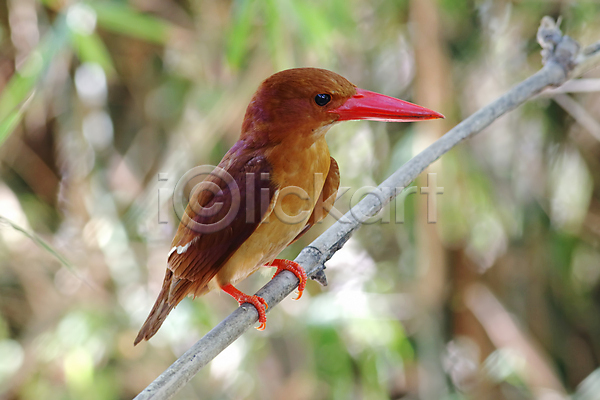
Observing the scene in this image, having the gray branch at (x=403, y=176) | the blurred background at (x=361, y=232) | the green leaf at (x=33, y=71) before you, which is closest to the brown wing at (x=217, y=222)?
the gray branch at (x=403, y=176)

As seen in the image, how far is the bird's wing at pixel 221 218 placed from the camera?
1.10m

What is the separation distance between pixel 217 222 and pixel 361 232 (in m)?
1.53

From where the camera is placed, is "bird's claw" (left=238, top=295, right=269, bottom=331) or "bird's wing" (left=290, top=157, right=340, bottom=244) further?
"bird's wing" (left=290, top=157, right=340, bottom=244)

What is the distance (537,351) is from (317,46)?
1.66m

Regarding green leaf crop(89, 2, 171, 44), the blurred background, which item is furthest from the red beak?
green leaf crop(89, 2, 171, 44)

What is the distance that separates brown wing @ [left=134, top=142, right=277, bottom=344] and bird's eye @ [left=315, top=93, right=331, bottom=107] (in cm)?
16

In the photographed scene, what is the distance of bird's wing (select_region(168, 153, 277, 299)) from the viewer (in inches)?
43.4

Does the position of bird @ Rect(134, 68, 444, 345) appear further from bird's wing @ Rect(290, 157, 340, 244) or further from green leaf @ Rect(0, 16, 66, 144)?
green leaf @ Rect(0, 16, 66, 144)

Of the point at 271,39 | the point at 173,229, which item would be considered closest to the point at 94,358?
the point at 173,229

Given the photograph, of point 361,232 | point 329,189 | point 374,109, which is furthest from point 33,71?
point 361,232

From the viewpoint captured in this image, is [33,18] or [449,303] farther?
[449,303]

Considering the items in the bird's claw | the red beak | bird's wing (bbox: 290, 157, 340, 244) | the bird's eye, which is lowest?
the bird's claw

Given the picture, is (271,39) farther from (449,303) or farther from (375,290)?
(449,303)

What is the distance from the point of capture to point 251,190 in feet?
3.61
